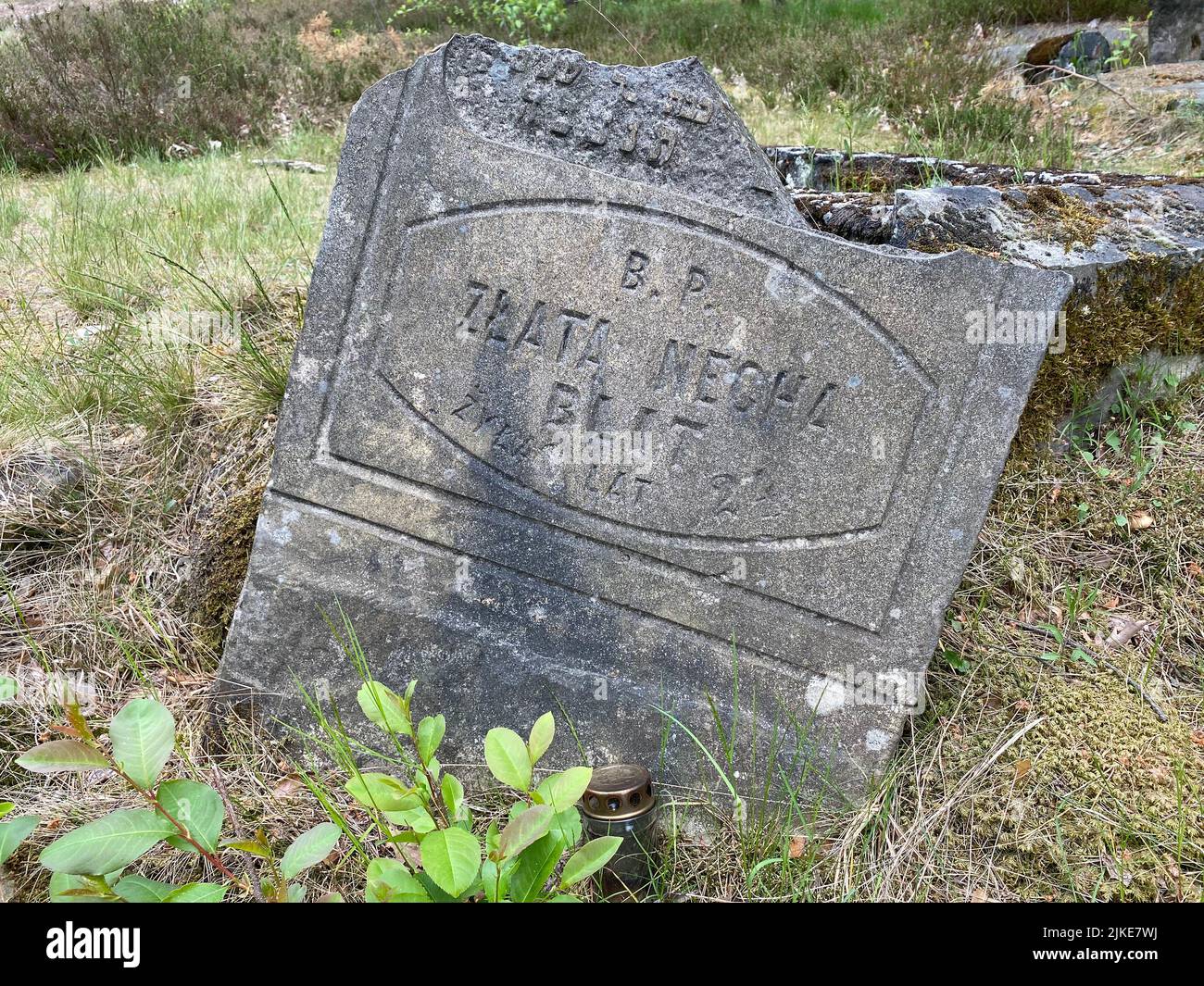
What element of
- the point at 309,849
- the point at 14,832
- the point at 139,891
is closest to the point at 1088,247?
the point at 309,849

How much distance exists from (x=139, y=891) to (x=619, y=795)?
89cm

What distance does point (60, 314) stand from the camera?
3.53 metres

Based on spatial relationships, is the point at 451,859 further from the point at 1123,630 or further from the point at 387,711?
the point at 1123,630

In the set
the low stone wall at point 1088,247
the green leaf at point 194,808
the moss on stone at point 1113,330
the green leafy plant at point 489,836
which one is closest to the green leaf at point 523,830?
the green leafy plant at point 489,836

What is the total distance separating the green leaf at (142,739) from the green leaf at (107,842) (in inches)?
2.3

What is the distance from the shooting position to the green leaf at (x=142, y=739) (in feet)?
3.98

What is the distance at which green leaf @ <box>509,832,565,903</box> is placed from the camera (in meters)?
1.32

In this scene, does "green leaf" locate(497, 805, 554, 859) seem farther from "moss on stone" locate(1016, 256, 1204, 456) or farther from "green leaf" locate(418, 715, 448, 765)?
"moss on stone" locate(1016, 256, 1204, 456)

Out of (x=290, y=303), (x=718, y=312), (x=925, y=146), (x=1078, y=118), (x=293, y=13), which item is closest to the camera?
(x=718, y=312)

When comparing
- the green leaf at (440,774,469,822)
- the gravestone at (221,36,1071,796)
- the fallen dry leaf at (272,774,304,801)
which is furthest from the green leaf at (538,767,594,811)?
the fallen dry leaf at (272,774,304,801)

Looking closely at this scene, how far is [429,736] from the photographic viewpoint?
57.5 inches
